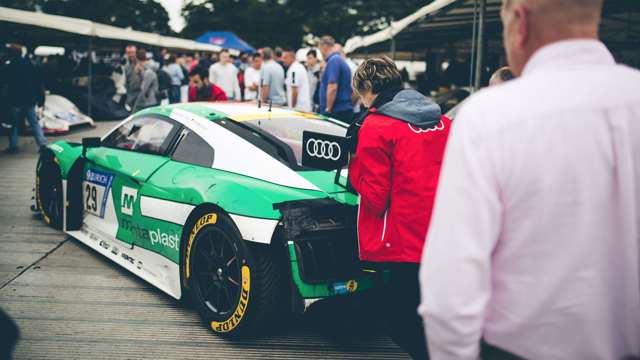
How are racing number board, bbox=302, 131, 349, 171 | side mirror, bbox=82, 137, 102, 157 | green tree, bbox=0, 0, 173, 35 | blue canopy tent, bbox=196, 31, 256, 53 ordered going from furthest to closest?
green tree, bbox=0, 0, 173, 35, blue canopy tent, bbox=196, 31, 256, 53, side mirror, bbox=82, 137, 102, 157, racing number board, bbox=302, 131, 349, 171

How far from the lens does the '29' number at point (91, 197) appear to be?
5.31 metres

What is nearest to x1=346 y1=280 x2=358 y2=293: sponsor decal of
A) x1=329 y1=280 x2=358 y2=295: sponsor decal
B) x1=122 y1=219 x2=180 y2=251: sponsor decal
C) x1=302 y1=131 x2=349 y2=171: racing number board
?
x1=329 y1=280 x2=358 y2=295: sponsor decal

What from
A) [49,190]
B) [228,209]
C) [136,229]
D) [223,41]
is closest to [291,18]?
[223,41]

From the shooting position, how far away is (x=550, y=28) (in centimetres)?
149

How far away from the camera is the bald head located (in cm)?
148

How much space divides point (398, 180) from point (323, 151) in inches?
28.3

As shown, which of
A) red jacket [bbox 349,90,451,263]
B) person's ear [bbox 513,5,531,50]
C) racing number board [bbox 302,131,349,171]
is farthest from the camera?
racing number board [bbox 302,131,349,171]

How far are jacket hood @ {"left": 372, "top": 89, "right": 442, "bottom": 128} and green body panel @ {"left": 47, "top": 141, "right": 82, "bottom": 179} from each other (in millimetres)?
3404

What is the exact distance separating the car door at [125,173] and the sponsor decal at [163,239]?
0.22ft

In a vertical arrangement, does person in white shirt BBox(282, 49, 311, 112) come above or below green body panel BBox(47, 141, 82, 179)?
above

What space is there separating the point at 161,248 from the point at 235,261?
34.1 inches

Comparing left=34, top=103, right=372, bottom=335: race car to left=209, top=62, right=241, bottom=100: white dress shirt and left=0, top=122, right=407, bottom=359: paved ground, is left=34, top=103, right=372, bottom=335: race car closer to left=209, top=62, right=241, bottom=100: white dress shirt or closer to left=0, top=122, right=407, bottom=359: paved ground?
left=0, top=122, right=407, bottom=359: paved ground

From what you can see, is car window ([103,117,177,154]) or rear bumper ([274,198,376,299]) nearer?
rear bumper ([274,198,376,299])

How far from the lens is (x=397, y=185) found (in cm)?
316
